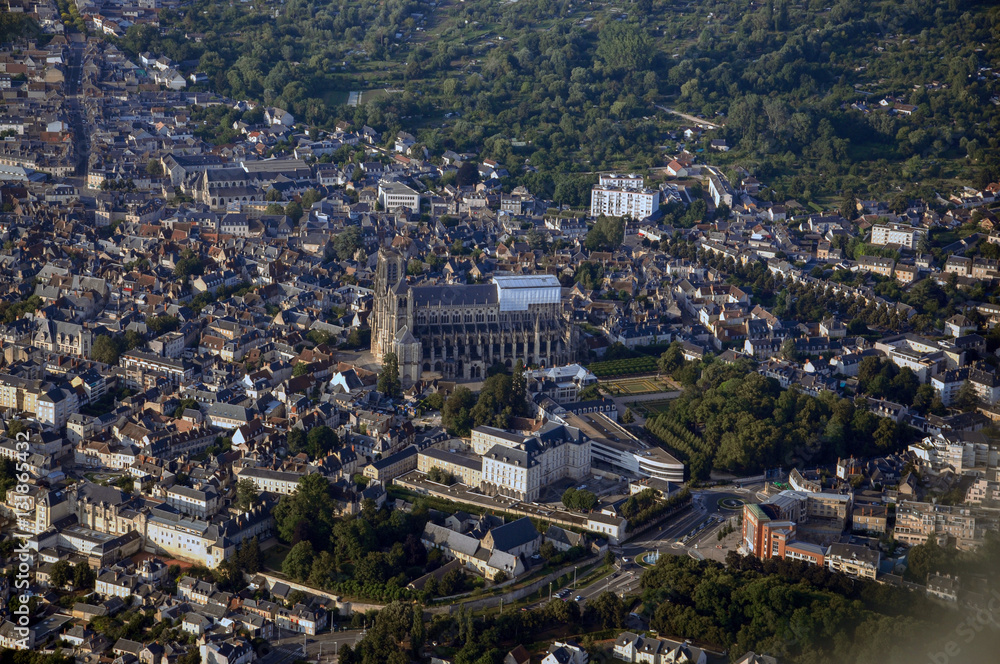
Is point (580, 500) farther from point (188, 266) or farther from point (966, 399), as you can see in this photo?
point (188, 266)

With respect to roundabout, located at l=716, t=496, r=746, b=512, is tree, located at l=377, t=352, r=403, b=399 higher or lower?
higher

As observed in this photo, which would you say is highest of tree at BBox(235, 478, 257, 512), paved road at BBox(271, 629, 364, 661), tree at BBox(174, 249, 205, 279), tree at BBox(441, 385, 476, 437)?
tree at BBox(174, 249, 205, 279)

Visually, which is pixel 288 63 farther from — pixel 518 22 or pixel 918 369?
pixel 918 369

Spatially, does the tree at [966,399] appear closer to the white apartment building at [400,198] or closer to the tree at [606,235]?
the tree at [606,235]

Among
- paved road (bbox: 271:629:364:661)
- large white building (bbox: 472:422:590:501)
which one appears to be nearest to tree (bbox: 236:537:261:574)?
paved road (bbox: 271:629:364:661)

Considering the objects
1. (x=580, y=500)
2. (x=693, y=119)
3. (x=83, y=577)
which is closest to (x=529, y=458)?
(x=580, y=500)

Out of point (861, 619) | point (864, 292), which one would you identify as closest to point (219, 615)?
point (861, 619)

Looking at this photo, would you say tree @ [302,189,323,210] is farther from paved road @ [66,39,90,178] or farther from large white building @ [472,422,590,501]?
large white building @ [472,422,590,501]

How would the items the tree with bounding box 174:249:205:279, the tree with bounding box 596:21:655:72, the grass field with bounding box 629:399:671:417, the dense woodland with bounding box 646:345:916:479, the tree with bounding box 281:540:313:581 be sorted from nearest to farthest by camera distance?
the tree with bounding box 281:540:313:581
the dense woodland with bounding box 646:345:916:479
the grass field with bounding box 629:399:671:417
the tree with bounding box 174:249:205:279
the tree with bounding box 596:21:655:72
